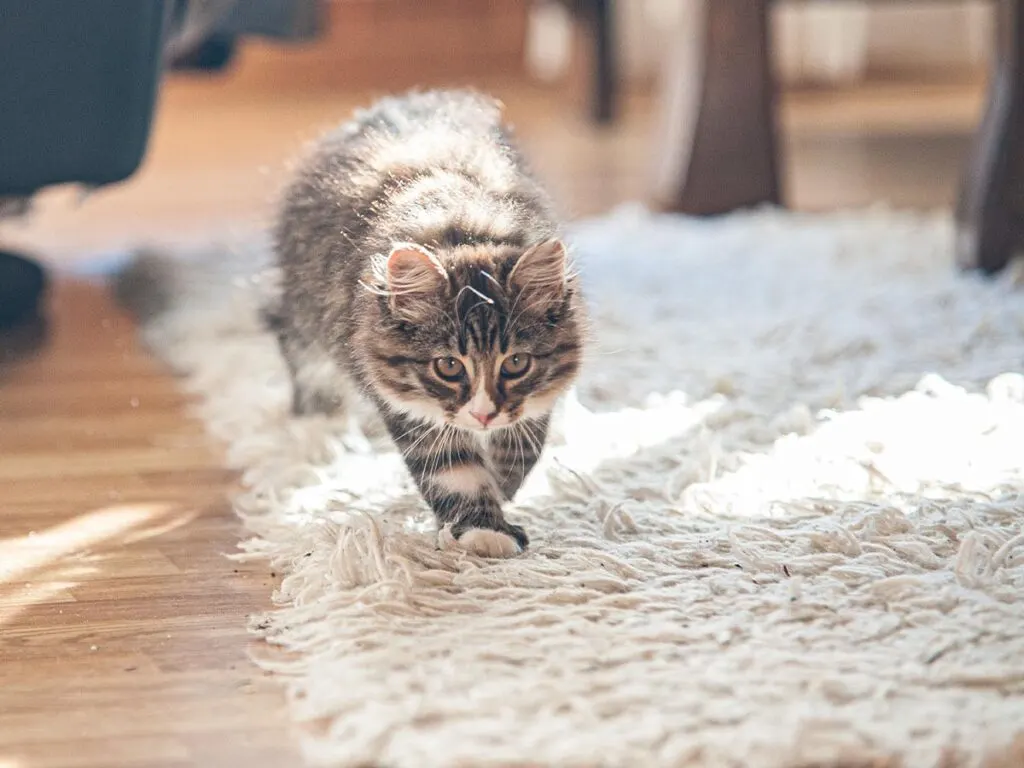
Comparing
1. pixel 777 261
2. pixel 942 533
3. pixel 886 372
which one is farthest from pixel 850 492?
pixel 777 261

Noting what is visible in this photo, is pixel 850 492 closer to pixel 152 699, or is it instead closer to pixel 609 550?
pixel 609 550

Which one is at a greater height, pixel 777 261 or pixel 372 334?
pixel 372 334

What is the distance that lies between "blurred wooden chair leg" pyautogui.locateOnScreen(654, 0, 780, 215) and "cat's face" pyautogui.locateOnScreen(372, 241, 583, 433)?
1634mm

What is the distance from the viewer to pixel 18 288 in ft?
8.05

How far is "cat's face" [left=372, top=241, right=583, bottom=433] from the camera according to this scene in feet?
4.53

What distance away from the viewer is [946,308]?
7.41ft

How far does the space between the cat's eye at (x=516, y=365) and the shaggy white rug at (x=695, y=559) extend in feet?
0.64

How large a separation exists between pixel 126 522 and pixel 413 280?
0.51 metres

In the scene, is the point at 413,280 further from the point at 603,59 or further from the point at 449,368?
the point at 603,59

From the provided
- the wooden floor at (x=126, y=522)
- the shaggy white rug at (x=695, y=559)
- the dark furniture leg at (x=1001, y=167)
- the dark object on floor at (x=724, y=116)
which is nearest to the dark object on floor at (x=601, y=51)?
the wooden floor at (x=126, y=522)

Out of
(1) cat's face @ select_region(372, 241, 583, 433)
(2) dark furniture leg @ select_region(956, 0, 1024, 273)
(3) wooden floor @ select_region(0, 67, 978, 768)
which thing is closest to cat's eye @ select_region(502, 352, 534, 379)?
(1) cat's face @ select_region(372, 241, 583, 433)

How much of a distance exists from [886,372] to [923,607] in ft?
2.48

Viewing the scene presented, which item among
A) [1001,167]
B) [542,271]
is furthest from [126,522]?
[1001,167]

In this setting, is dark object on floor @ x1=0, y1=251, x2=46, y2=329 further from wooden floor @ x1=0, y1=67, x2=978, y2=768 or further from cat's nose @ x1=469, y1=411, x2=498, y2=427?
cat's nose @ x1=469, y1=411, x2=498, y2=427
